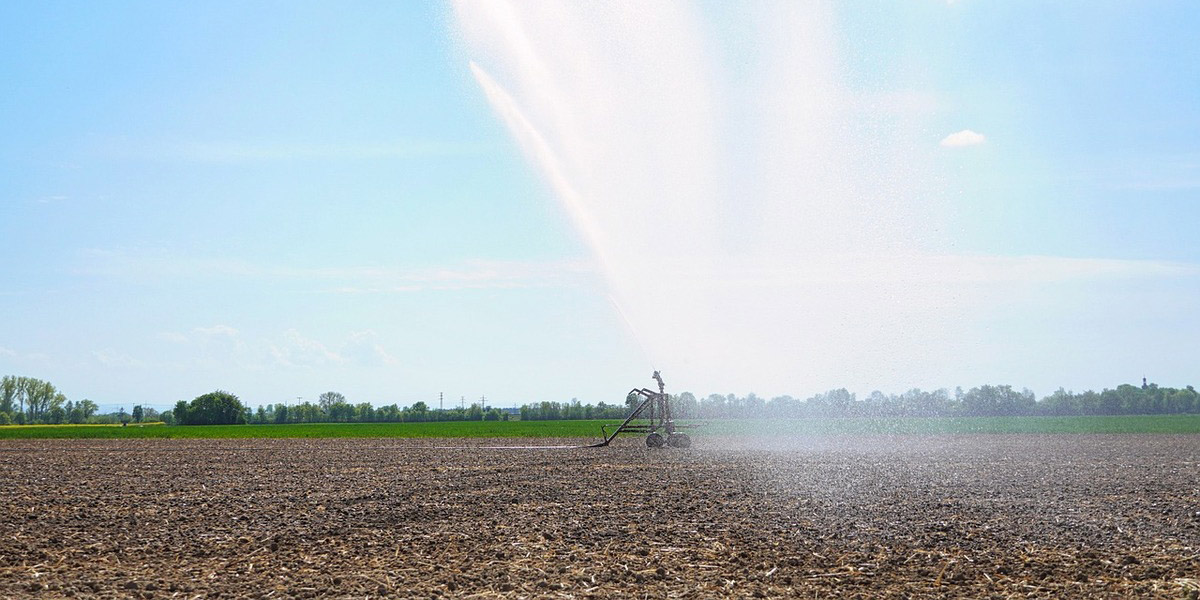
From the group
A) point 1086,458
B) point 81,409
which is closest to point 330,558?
point 1086,458

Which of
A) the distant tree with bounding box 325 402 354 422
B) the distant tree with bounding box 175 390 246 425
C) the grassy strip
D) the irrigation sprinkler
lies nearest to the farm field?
the irrigation sprinkler

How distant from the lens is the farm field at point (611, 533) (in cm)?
975

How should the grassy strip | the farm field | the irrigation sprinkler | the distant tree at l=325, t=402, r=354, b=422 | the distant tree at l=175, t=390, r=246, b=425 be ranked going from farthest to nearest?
the distant tree at l=325, t=402, r=354, b=422 < the distant tree at l=175, t=390, r=246, b=425 < the grassy strip < the irrigation sprinkler < the farm field

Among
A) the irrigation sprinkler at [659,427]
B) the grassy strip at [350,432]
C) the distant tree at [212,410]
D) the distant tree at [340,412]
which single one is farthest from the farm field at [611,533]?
the distant tree at [340,412]

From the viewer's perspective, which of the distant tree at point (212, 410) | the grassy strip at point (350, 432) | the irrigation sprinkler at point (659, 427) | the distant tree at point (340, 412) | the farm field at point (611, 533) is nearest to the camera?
the farm field at point (611, 533)

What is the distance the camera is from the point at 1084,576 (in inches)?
391

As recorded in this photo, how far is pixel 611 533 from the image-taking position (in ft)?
41.2

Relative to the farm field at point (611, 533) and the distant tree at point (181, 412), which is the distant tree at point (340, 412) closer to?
the distant tree at point (181, 412)

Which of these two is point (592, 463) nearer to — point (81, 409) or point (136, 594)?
point (136, 594)

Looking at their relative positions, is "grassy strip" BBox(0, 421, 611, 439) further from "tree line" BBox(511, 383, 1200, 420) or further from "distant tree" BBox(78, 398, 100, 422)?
"distant tree" BBox(78, 398, 100, 422)

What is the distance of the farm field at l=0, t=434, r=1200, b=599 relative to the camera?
975 centimetres

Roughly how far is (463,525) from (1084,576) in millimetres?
7615

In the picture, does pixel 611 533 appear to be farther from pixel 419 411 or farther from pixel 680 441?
pixel 419 411

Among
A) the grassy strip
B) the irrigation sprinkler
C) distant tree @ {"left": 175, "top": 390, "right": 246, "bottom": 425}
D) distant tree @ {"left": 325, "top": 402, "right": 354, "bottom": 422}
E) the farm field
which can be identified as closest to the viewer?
the farm field
